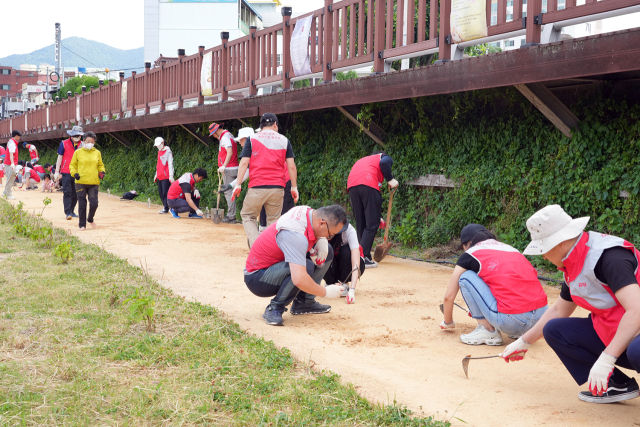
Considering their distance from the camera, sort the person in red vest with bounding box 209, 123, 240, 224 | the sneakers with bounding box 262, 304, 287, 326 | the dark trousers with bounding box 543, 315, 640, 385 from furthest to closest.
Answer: the person in red vest with bounding box 209, 123, 240, 224 → the sneakers with bounding box 262, 304, 287, 326 → the dark trousers with bounding box 543, 315, 640, 385

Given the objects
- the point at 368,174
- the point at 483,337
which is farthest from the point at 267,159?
the point at 483,337

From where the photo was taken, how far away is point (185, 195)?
13.1 metres

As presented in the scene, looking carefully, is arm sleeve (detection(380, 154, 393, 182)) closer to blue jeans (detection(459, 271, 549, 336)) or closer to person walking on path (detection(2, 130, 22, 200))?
blue jeans (detection(459, 271, 549, 336))

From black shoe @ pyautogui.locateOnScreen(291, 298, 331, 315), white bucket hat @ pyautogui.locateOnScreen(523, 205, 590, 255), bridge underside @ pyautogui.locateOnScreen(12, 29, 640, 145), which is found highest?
bridge underside @ pyautogui.locateOnScreen(12, 29, 640, 145)

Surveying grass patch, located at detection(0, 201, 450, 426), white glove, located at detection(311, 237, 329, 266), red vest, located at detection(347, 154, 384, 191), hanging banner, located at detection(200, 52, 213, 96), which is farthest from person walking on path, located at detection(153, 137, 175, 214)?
white glove, located at detection(311, 237, 329, 266)

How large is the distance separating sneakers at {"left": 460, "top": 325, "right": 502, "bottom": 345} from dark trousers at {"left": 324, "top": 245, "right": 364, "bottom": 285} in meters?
1.39

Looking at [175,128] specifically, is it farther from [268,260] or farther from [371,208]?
[268,260]

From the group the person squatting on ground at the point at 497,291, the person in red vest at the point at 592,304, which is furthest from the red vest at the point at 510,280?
the person in red vest at the point at 592,304

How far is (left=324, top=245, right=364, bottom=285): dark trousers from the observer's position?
550cm

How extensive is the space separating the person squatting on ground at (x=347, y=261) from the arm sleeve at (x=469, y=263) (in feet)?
3.85

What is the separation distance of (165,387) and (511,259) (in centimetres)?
255

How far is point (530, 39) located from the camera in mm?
5922

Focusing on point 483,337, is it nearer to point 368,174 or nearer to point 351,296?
point 351,296

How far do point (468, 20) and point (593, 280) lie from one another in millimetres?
4485
